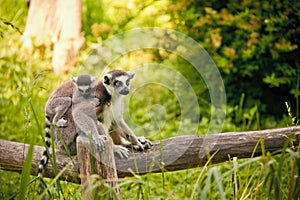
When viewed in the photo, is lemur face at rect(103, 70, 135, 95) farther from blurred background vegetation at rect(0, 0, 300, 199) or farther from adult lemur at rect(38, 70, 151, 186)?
blurred background vegetation at rect(0, 0, 300, 199)

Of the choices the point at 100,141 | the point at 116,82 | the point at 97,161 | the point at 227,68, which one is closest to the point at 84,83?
the point at 116,82

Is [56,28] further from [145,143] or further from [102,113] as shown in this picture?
[145,143]

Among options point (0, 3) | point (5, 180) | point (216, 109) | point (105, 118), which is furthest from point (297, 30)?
point (0, 3)

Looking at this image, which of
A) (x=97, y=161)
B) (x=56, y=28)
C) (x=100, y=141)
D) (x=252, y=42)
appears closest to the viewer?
(x=97, y=161)

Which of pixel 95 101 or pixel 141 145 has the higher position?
pixel 95 101

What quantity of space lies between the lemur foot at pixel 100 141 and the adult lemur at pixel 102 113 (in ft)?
0.68

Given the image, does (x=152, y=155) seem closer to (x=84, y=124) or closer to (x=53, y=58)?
(x=84, y=124)

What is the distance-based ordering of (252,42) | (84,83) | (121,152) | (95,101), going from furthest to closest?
(252,42), (95,101), (84,83), (121,152)

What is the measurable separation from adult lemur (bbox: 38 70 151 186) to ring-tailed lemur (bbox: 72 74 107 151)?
0.04 m

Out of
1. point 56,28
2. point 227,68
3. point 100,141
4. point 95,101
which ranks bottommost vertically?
point 100,141

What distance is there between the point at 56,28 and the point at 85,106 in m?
3.56

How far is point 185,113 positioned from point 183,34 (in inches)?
33.3

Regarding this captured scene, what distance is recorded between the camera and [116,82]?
9.82ft

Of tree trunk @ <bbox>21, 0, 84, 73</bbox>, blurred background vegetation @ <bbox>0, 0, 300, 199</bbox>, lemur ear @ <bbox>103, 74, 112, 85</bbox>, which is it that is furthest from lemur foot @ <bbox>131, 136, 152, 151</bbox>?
tree trunk @ <bbox>21, 0, 84, 73</bbox>
